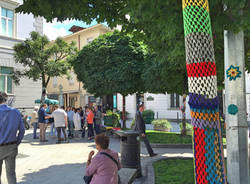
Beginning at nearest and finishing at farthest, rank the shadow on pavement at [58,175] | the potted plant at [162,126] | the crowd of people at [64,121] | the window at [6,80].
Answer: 1. the shadow on pavement at [58,175]
2. the crowd of people at [64,121]
3. the potted plant at [162,126]
4. the window at [6,80]

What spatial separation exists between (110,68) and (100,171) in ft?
33.8

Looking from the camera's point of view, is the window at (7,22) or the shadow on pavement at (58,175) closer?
the shadow on pavement at (58,175)

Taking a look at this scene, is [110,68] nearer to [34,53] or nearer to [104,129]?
[104,129]

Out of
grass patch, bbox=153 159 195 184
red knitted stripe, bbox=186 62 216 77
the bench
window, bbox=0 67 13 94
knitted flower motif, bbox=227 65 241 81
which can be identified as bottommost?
grass patch, bbox=153 159 195 184

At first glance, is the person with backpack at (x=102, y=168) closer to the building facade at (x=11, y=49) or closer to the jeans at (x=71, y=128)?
the jeans at (x=71, y=128)

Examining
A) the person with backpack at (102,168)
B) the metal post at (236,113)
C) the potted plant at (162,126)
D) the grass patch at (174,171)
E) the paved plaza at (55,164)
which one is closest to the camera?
the person with backpack at (102,168)

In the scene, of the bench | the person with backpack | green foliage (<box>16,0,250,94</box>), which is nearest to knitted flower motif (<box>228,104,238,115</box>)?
green foliage (<box>16,0,250,94</box>)

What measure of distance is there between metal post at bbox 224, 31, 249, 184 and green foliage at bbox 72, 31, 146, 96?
8309 mm

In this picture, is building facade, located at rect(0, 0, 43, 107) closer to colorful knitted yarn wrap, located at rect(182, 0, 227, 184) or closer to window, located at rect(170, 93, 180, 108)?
window, located at rect(170, 93, 180, 108)

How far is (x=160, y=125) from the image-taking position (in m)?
15.6

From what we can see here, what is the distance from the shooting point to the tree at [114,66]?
12680 mm

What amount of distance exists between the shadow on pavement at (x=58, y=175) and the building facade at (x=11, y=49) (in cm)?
1491

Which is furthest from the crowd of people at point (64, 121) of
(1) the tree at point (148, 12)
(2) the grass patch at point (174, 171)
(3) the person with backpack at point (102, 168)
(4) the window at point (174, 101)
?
(4) the window at point (174, 101)

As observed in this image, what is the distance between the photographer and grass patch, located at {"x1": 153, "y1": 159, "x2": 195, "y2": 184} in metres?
5.10
